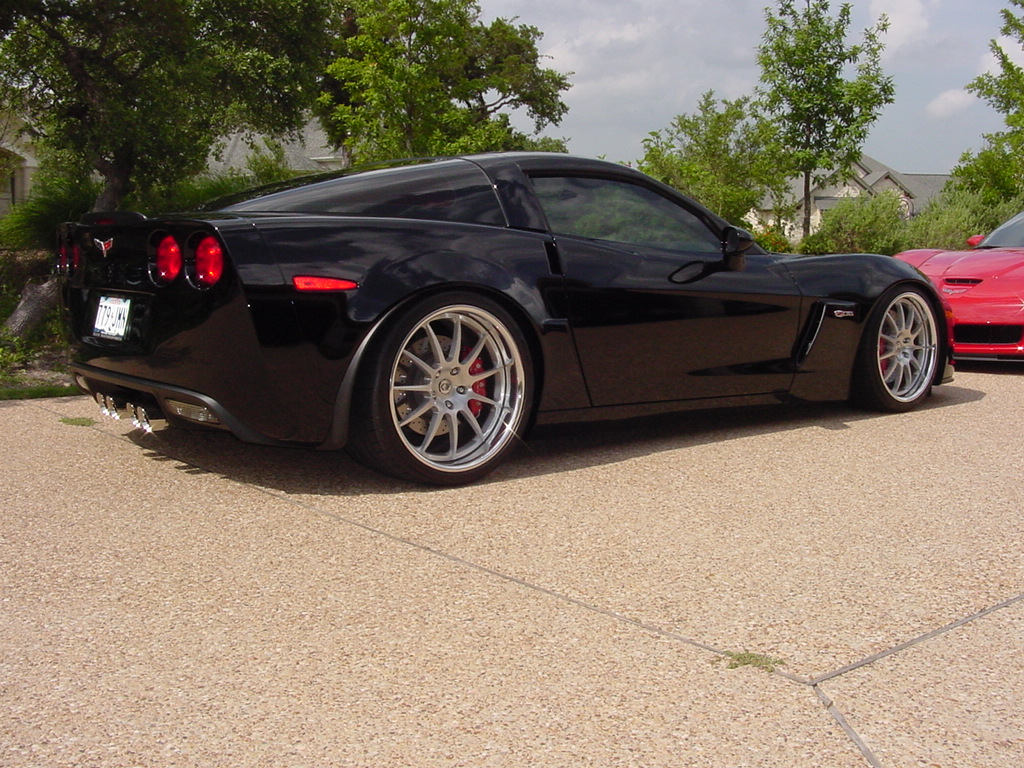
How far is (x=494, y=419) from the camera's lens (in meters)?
4.43

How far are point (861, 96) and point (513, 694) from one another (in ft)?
58.9

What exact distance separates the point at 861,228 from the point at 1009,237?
1220 centimetres

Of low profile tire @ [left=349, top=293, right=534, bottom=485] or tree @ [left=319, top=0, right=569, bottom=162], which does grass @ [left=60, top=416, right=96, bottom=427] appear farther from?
tree @ [left=319, top=0, right=569, bottom=162]

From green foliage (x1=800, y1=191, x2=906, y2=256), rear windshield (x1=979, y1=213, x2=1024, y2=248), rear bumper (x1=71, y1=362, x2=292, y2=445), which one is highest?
green foliage (x1=800, y1=191, x2=906, y2=256)

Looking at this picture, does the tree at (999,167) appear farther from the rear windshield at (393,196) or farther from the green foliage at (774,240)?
the rear windshield at (393,196)

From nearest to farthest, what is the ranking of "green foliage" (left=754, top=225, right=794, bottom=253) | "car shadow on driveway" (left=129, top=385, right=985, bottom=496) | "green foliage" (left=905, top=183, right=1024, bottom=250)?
"car shadow on driveway" (left=129, top=385, right=985, bottom=496)
"green foliage" (left=754, top=225, right=794, bottom=253)
"green foliage" (left=905, top=183, right=1024, bottom=250)

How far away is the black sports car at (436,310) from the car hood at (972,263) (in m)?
2.98

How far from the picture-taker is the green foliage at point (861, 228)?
2028cm

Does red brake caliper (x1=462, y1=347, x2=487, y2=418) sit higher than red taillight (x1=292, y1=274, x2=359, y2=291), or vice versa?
red taillight (x1=292, y1=274, x2=359, y2=291)

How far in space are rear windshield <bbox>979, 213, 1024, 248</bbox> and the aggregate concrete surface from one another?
15.0 ft

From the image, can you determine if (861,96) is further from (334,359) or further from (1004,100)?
(1004,100)

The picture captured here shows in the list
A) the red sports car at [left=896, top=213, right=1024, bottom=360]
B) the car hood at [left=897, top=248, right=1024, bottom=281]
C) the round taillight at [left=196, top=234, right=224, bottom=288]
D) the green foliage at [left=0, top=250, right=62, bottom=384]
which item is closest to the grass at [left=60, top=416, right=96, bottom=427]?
the green foliage at [left=0, top=250, right=62, bottom=384]

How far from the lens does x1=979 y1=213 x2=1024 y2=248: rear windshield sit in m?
8.81

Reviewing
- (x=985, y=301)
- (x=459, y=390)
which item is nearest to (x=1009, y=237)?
(x=985, y=301)
